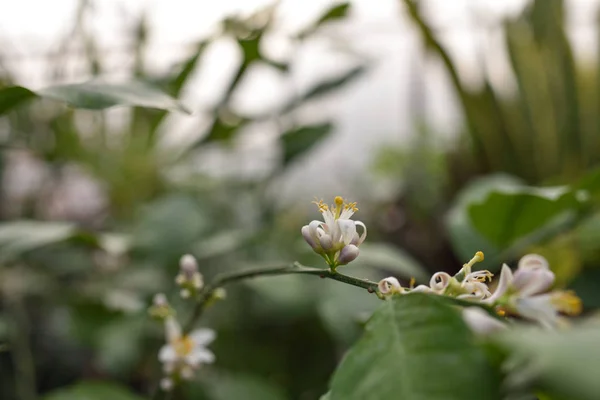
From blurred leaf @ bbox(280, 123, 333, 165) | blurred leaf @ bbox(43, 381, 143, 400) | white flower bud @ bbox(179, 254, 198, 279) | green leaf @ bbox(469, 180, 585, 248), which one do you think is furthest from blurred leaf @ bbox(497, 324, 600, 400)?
blurred leaf @ bbox(280, 123, 333, 165)

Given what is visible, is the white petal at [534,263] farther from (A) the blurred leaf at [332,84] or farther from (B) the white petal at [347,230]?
(A) the blurred leaf at [332,84]

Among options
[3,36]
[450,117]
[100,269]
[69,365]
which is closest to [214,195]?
[100,269]

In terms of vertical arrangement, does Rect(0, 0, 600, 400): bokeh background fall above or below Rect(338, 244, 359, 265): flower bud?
above

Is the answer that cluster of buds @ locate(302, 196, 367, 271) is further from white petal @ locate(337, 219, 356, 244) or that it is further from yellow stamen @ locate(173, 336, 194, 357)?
yellow stamen @ locate(173, 336, 194, 357)

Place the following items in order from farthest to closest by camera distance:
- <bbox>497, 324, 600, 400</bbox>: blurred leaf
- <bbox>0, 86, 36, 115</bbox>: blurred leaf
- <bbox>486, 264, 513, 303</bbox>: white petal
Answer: <bbox>0, 86, 36, 115</bbox>: blurred leaf < <bbox>486, 264, 513, 303</bbox>: white petal < <bbox>497, 324, 600, 400</bbox>: blurred leaf

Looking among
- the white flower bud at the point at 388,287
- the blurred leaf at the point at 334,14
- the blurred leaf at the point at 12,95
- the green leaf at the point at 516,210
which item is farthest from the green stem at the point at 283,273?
the blurred leaf at the point at 334,14

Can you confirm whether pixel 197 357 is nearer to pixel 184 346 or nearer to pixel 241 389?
pixel 184 346

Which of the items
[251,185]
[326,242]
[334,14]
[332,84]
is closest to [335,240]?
[326,242]
